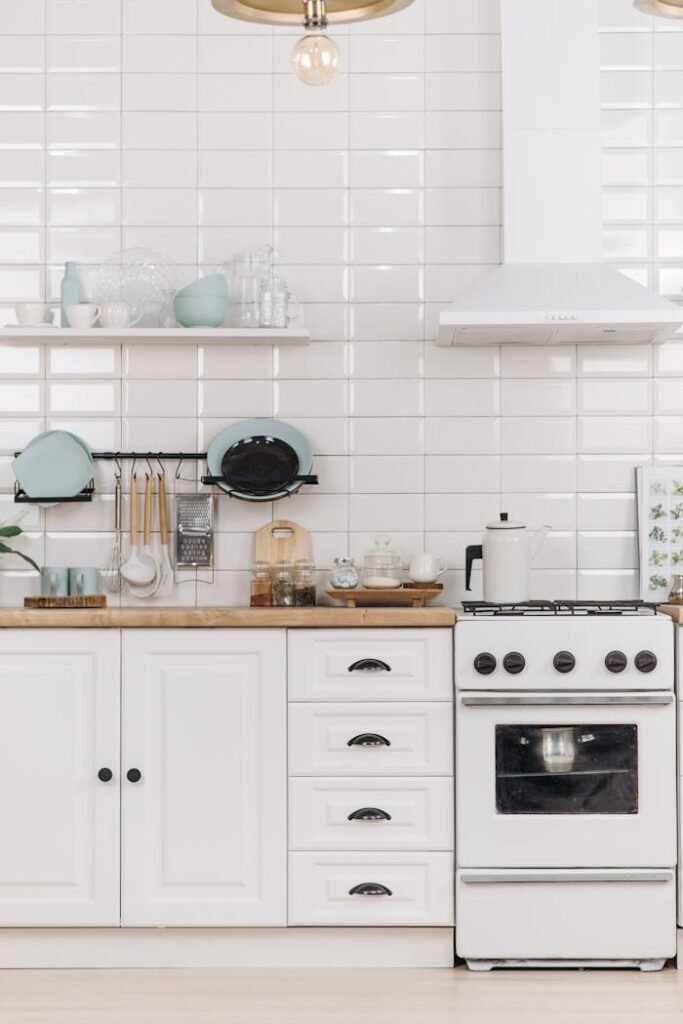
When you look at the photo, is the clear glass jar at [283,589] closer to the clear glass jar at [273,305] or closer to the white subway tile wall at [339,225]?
the white subway tile wall at [339,225]

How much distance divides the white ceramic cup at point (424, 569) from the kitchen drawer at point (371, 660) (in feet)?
1.31

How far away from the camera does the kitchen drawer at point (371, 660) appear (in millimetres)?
3115

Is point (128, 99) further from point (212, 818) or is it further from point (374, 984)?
point (374, 984)

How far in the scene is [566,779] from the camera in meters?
3.09

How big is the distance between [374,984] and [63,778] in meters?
0.94

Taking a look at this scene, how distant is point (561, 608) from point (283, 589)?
0.80m

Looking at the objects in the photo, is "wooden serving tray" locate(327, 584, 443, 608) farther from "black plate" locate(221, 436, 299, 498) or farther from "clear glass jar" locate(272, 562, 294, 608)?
"black plate" locate(221, 436, 299, 498)

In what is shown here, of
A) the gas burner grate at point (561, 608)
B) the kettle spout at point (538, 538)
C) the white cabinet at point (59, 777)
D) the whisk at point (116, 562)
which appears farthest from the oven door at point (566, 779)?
the whisk at point (116, 562)

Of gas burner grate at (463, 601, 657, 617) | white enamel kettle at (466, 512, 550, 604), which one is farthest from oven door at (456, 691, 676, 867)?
white enamel kettle at (466, 512, 550, 604)

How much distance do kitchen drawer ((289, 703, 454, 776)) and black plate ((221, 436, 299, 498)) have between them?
31.0 inches

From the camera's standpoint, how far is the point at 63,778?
3104 millimetres

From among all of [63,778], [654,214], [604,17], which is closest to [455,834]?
[63,778]

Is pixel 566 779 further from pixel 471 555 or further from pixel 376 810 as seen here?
pixel 471 555

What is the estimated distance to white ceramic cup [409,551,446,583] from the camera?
350 centimetres
